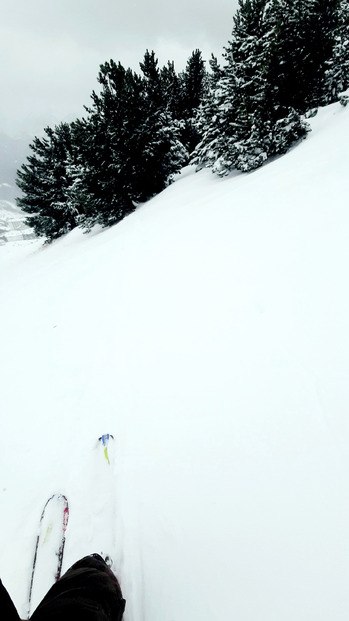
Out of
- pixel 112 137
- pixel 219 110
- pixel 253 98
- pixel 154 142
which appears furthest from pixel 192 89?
pixel 253 98

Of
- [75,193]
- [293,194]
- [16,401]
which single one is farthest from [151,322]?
[75,193]

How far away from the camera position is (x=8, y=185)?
612 ft

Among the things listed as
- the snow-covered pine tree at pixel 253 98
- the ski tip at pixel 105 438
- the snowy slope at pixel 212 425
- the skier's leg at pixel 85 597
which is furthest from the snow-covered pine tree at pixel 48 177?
the skier's leg at pixel 85 597

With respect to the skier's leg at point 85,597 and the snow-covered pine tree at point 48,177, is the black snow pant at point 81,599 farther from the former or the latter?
the snow-covered pine tree at point 48,177

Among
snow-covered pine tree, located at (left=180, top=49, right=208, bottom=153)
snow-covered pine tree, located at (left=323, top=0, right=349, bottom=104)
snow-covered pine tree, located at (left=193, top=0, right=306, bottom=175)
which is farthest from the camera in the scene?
snow-covered pine tree, located at (left=180, top=49, right=208, bottom=153)

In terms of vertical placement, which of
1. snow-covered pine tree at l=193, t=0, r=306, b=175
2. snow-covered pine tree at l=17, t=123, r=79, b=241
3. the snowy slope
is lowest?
the snowy slope

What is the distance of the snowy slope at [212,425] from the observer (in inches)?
62.7

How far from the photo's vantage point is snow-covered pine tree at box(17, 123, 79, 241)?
65.7 feet

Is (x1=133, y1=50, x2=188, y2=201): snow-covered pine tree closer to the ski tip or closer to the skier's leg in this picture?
the ski tip

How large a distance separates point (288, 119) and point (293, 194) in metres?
5.81

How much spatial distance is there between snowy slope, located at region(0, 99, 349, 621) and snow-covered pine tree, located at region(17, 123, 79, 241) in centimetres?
1868

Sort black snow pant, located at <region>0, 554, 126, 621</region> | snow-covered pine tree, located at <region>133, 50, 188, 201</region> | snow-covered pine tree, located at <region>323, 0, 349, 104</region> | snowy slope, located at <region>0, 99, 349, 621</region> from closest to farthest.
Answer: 1. black snow pant, located at <region>0, 554, 126, 621</region>
2. snowy slope, located at <region>0, 99, 349, 621</region>
3. snow-covered pine tree, located at <region>323, 0, 349, 104</region>
4. snow-covered pine tree, located at <region>133, 50, 188, 201</region>

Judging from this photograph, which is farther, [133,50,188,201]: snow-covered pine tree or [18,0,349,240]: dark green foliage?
[133,50,188,201]: snow-covered pine tree

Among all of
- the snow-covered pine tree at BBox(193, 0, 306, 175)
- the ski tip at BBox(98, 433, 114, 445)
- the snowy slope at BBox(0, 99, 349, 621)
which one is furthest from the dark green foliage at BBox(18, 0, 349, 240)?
the ski tip at BBox(98, 433, 114, 445)
